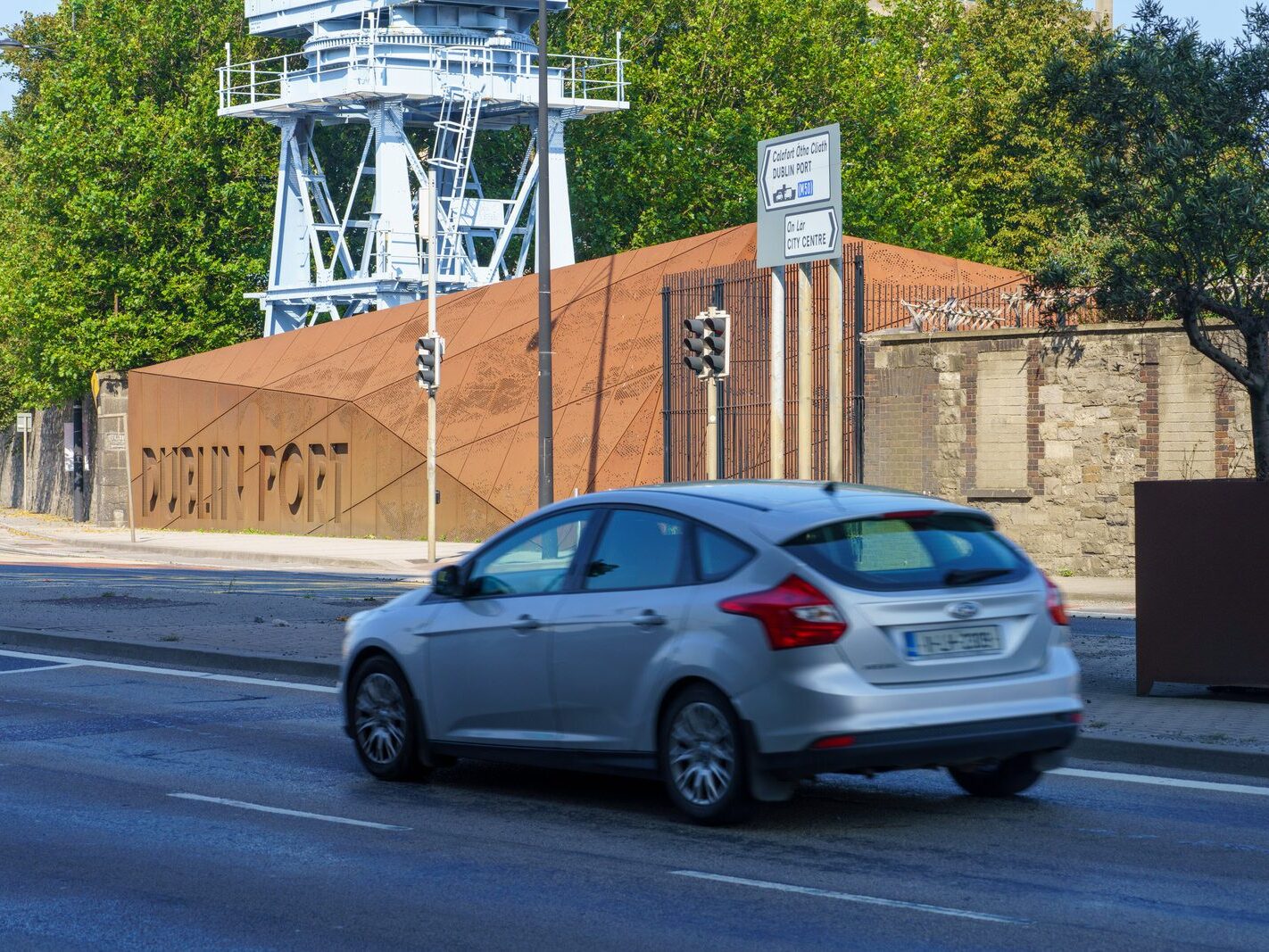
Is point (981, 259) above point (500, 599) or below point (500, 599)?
above

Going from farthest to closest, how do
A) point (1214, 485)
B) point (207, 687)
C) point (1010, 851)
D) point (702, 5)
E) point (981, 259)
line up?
1. point (702, 5)
2. point (981, 259)
3. point (207, 687)
4. point (1214, 485)
5. point (1010, 851)

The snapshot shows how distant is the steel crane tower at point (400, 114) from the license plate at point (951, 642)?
39875 mm

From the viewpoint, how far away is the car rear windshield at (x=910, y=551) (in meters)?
7.91

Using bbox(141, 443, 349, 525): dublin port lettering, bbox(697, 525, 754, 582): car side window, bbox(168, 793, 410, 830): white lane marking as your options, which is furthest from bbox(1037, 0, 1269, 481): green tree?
bbox(141, 443, 349, 525): dublin port lettering

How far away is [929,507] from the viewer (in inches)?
328

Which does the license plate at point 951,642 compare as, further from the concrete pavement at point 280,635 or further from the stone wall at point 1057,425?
the stone wall at point 1057,425

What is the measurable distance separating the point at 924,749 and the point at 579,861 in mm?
1554

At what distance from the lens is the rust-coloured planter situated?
11445 millimetres

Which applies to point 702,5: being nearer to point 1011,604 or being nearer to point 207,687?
point 207,687

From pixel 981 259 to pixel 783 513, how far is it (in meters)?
46.5

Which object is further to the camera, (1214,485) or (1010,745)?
(1214,485)

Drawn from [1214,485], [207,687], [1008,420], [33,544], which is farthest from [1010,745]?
[33,544]

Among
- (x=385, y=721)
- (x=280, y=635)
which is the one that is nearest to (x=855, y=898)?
(x=385, y=721)

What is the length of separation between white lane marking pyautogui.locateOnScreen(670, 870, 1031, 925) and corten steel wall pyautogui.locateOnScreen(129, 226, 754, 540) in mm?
25883
